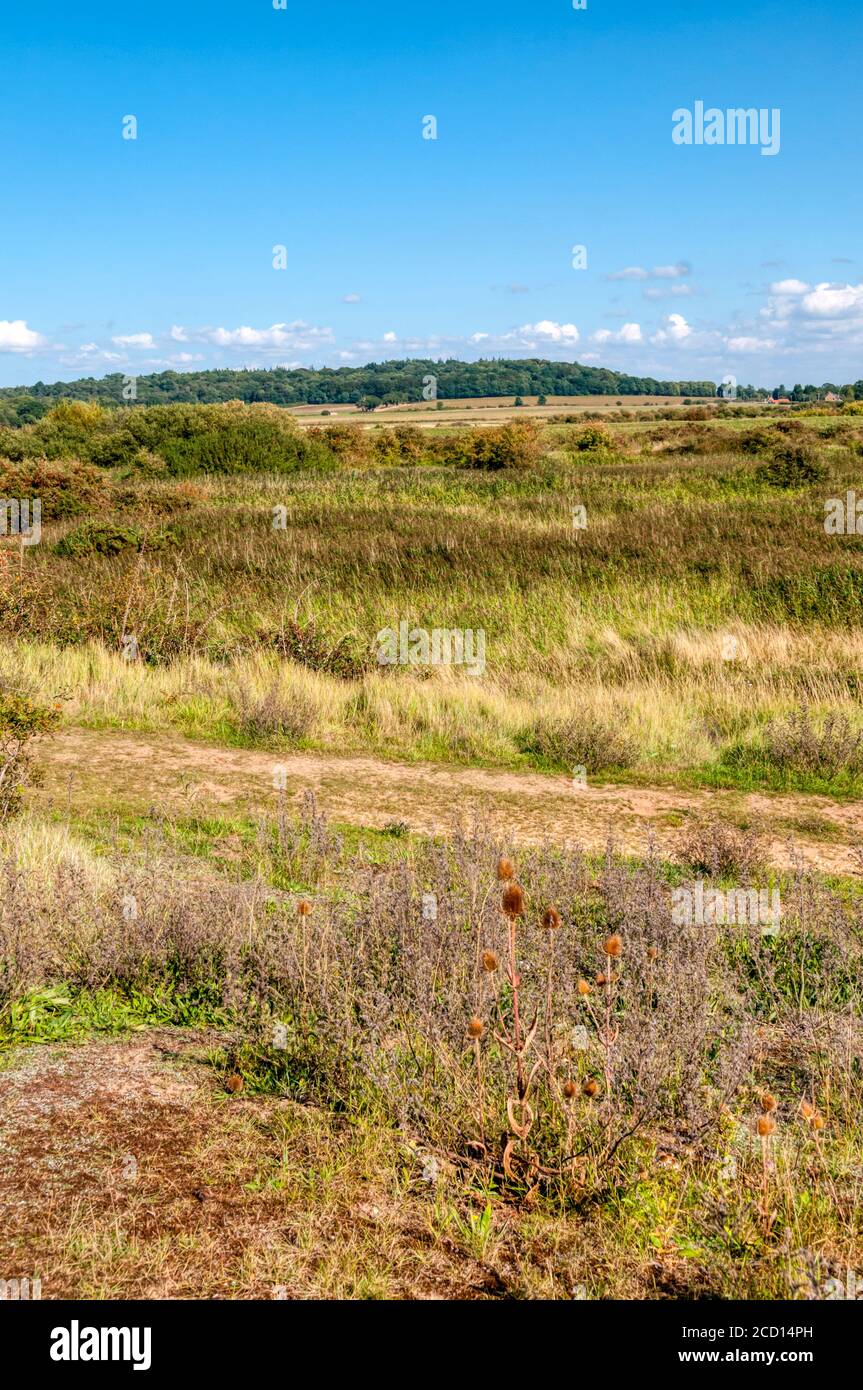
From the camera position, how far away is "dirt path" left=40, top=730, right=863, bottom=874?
7.34 m

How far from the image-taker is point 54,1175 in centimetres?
290

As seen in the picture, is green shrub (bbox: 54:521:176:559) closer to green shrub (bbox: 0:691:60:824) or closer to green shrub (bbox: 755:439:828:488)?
green shrub (bbox: 0:691:60:824)

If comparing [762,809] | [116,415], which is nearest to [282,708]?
[762,809]

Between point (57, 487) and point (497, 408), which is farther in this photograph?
point (497, 408)

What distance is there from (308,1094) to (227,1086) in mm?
258

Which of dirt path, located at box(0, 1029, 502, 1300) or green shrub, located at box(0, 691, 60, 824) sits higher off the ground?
green shrub, located at box(0, 691, 60, 824)

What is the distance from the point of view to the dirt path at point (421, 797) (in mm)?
7336

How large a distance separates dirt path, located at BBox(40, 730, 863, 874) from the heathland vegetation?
0.35 m

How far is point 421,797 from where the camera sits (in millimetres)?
8055

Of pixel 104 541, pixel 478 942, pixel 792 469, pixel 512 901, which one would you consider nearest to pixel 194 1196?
pixel 512 901

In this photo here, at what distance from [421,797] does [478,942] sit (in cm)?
412

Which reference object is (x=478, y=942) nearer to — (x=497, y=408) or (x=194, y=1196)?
(x=194, y=1196)

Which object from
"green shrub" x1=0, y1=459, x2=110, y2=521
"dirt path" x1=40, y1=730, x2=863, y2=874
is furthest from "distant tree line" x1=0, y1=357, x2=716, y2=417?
"dirt path" x1=40, y1=730, x2=863, y2=874
